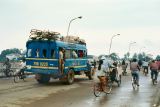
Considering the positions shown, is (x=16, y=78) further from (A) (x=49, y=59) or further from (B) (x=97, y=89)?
(B) (x=97, y=89)

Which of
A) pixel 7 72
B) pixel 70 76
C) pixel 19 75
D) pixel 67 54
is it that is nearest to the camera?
pixel 67 54

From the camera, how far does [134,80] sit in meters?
23.9

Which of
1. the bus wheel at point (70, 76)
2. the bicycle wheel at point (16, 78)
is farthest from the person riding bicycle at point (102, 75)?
the bicycle wheel at point (16, 78)

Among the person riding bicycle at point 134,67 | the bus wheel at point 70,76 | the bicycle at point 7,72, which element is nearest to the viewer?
the person riding bicycle at point 134,67

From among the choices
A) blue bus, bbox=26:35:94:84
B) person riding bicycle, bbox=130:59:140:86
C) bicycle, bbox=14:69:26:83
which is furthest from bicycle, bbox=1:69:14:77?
person riding bicycle, bbox=130:59:140:86

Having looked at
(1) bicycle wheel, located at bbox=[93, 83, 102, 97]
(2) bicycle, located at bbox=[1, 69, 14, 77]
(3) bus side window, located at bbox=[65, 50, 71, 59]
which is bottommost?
(1) bicycle wheel, located at bbox=[93, 83, 102, 97]

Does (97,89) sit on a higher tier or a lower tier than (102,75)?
lower

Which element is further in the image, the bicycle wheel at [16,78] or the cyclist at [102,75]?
the bicycle wheel at [16,78]

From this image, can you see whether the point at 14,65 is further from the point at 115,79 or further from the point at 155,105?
the point at 155,105

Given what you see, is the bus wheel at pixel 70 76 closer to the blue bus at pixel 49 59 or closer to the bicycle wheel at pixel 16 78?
the blue bus at pixel 49 59

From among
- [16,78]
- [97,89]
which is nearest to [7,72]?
[16,78]

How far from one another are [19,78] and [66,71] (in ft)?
15.1

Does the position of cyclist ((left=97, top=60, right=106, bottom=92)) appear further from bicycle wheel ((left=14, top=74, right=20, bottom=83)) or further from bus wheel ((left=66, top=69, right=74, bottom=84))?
bicycle wheel ((left=14, top=74, right=20, bottom=83))

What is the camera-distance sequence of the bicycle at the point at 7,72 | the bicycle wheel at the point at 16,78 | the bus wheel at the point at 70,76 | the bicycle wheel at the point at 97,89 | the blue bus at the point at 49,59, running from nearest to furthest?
the bicycle wheel at the point at 97,89 → the blue bus at the point at 49,59 → the bus wheel at the point at 70,76 → the bicycle wheel at the point at 16,78 → the bicycle at the point at 7,72
